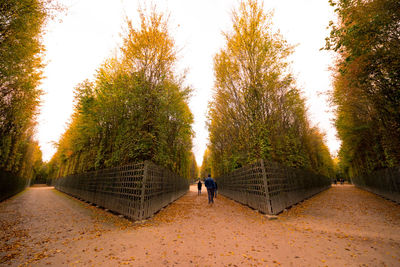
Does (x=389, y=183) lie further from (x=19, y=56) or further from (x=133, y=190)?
(x=19, y=56)

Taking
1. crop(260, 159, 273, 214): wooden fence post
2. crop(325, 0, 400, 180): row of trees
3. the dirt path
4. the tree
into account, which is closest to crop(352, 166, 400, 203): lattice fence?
crop(325, 0, 400, 180): row of trees

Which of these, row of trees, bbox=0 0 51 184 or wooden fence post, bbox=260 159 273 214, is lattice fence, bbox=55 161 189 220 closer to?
wooden fence post, bbox=260 159 273 214

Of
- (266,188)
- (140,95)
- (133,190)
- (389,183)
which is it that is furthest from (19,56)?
(389,183)

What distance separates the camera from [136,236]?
456cm

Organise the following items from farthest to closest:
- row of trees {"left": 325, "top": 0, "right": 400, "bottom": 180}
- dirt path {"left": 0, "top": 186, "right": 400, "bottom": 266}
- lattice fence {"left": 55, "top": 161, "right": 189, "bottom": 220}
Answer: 1. lattice fence {"left": 55, "top": 161, "right": 189, "bottom": 220}
2. row of trees {"left": 325, "top": 0, "right": 400, "bottom": 180}
3. dirt path {"left": 0, "top": 186, "right": 400, "bottom": 266}

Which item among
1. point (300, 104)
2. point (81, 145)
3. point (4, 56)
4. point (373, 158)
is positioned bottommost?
point (373, 158)

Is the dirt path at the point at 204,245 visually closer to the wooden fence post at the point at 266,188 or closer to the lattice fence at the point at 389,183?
the wooden fence post at the point at 266,188

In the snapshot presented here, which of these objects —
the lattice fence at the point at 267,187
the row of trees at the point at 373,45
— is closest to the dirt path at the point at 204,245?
the lattice fence at the point at 267,187

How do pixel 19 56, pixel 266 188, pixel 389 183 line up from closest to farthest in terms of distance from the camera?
A: pixel 19 56
pixel 266 188
pixel 389 183

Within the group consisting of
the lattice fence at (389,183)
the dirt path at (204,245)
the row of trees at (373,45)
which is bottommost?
the dirt path at (204,245)

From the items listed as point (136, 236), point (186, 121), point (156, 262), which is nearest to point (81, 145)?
point (186, 121)

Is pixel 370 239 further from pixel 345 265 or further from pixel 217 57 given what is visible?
pixel 217 57

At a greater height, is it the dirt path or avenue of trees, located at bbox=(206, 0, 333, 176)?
avenue of trees, located at bbox=(206, 0, 333, 176)

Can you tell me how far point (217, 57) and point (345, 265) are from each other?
11151mm
